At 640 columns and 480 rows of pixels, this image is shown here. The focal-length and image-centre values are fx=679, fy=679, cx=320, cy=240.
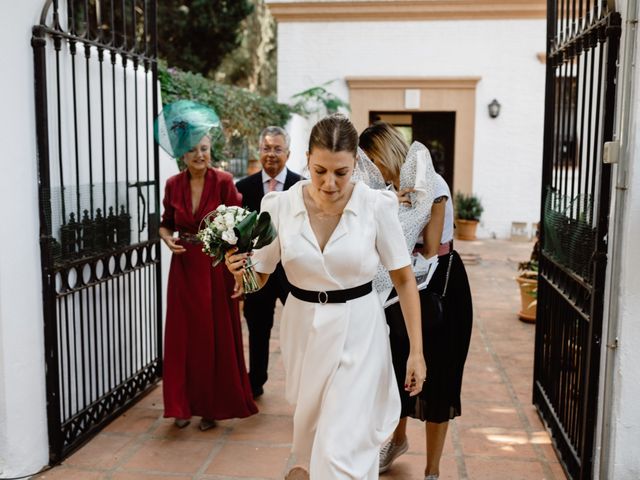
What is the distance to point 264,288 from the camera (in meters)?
4.91

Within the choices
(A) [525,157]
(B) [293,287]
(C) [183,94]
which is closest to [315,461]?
(B) [293,287]

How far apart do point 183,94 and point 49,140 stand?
3693mm

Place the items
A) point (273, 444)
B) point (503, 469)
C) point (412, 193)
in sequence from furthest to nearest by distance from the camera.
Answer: point (273, 444) → point (503, 469) → point (412, 193)

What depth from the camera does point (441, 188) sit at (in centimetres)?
332

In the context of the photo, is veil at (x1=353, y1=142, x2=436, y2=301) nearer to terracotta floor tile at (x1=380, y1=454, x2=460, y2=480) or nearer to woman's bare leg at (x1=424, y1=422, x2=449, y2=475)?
woman's bare leg at (x1=424, y1=422, x2=449, y2=475)

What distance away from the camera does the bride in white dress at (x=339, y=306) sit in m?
2.59

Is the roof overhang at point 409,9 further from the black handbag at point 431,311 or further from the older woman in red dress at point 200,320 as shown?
the black handbag at point 431,311

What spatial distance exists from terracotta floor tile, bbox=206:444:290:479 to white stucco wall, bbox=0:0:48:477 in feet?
3.30

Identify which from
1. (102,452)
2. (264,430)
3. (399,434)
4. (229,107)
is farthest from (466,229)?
(102,452)

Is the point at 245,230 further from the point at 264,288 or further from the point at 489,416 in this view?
the point at 489,416

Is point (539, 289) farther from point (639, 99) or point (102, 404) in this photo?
point (102, 404)

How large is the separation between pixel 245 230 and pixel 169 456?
1930mm

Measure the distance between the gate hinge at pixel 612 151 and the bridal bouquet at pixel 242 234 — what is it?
1.55 meters

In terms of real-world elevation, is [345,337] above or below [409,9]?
below
